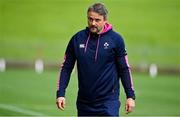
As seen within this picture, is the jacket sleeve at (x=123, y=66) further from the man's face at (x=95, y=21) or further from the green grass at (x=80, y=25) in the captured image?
the green grass at (x=80, y=25)

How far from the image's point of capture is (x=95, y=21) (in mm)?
8617

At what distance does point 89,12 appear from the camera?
8.64 meters

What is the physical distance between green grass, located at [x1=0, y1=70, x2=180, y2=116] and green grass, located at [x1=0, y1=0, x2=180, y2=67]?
743 cm

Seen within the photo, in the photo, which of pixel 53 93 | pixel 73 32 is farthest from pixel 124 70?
pixel 73 32

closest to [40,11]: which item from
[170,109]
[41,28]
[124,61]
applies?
[41,28]

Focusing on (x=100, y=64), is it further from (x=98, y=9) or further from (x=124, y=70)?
(x=98, y=9)

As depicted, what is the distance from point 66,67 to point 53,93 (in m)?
10.1

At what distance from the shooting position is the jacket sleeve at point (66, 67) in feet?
29.1

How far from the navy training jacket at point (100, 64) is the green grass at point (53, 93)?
5.81 meters

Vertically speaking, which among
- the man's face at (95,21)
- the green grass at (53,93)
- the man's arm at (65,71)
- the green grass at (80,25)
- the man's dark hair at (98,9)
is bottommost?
the green grass at (80,25)

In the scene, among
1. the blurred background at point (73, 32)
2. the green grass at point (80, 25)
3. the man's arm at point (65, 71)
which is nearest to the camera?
the man's arm at point (65, 71)

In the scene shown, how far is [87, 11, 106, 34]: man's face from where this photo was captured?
8617 mm

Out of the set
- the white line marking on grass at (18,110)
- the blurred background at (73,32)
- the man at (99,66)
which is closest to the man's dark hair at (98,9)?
the man at (99,66)

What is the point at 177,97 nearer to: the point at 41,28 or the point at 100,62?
the point at 100,62
